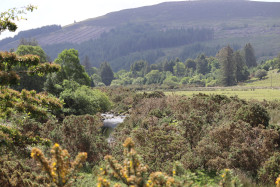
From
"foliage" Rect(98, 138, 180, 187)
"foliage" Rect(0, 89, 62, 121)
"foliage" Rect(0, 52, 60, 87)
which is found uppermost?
"foliage" Rect(0, 52, 60, 87)

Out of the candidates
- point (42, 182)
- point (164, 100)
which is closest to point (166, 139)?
point (42, 182)

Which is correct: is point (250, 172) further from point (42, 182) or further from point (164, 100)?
point (164, 100)

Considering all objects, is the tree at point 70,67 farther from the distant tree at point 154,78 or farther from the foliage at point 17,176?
the distant tree at point 154,78

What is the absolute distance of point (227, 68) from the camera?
88.3 meters

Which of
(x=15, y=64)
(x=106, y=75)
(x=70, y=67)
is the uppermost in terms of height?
(x=15, y=64)

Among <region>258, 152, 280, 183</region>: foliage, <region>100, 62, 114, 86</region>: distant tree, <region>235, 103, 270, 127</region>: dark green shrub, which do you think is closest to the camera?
<region>258, 152, 280, 183</region>: foliage

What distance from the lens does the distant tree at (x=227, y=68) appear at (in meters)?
88.8

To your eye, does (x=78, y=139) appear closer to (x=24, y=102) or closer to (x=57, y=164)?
(x=24, y=102)

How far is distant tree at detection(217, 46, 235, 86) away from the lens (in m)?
88.8

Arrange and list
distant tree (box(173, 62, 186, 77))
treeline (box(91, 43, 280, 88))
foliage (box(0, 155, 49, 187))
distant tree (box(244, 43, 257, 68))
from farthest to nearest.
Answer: distant tree (box(173, 62, 186, 77)) → distant tree (box(244, 43, 257, 68)) → treeline (box(91, 43, 280, 88)) → foliage (box(0, 155, 49, 187))

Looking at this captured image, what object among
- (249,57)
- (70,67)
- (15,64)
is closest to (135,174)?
(15,64)

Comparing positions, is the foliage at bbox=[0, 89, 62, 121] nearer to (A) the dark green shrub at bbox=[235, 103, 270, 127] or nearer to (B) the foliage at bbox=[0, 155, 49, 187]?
(B) the foliage at bbox=[0, 155, 49, 187]

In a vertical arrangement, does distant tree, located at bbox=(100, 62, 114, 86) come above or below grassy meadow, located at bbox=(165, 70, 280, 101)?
below

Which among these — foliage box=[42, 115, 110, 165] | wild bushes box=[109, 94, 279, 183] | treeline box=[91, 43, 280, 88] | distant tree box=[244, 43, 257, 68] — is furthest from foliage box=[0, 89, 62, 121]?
distant tree box=[244, 43, 257, 68]
